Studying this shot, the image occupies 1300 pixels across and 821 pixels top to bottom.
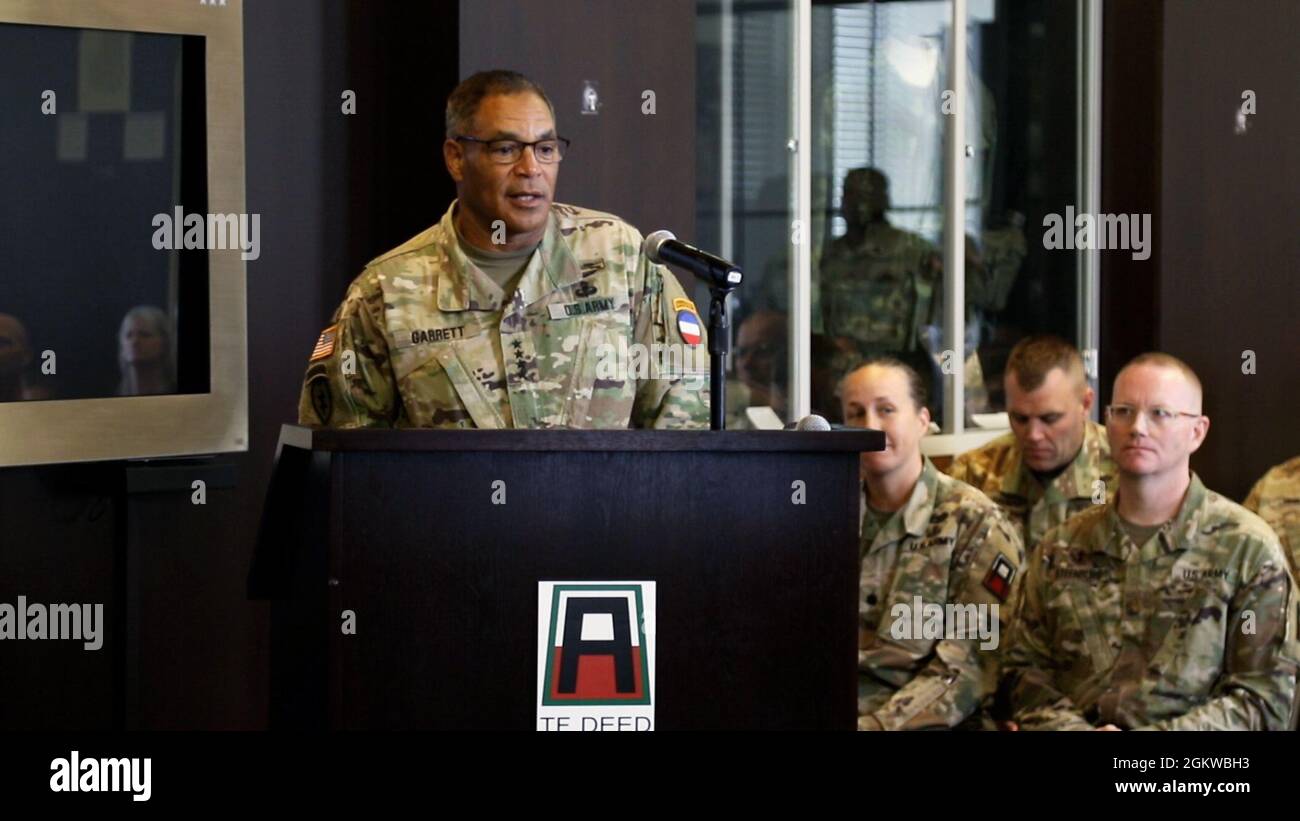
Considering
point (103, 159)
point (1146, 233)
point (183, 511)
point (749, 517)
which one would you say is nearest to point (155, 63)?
point (103, 159)

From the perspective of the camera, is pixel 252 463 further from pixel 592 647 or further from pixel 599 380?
A: pixel 592 647

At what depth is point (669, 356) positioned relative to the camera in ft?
9.69

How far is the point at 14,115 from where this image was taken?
3.07 meters

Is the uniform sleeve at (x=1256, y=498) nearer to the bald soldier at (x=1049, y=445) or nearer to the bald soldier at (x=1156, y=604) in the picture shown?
the bald soldier at (x=1049, y=445)

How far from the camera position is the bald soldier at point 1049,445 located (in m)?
3.98

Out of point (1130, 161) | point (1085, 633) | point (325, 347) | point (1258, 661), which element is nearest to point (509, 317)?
point (325, 347)

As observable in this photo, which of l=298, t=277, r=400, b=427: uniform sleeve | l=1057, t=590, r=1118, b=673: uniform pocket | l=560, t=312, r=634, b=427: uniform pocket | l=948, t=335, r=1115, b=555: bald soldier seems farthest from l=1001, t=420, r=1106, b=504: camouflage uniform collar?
l=298, t=277, r=400, b=427: uniform sleeve

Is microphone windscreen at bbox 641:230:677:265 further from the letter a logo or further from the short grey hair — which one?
the short grey hair

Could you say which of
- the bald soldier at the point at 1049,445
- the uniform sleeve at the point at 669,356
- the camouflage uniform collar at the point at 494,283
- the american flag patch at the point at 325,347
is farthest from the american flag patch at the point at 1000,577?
the american flag patch at the point at 325,347

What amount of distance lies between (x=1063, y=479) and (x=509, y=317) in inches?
65.5

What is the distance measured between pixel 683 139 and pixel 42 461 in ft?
5.62

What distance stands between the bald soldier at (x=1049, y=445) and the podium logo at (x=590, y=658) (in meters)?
2.11

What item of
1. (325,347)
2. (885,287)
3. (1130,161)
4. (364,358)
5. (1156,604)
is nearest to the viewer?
(325,347)

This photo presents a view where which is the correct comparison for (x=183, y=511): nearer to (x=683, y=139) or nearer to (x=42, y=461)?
(x=42, y=461)
